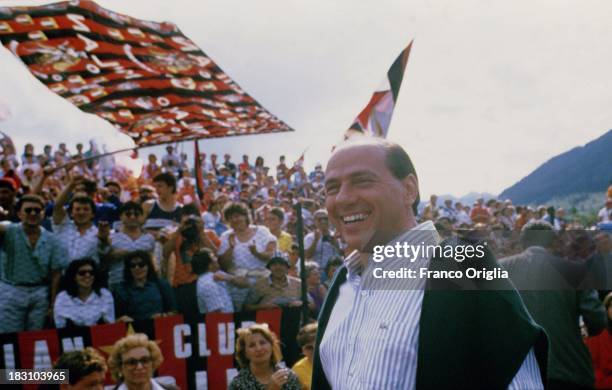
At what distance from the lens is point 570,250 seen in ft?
14.2

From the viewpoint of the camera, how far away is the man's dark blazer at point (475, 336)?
1727 mm

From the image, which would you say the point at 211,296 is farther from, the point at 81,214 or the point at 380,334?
the point at 380,334

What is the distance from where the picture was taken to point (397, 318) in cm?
192

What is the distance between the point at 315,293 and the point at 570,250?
2898mm

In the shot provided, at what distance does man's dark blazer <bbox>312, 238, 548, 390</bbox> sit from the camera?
1727 millimetres

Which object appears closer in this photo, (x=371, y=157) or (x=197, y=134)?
(x=371, y=157)

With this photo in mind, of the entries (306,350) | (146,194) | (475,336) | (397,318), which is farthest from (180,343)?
(475,336)

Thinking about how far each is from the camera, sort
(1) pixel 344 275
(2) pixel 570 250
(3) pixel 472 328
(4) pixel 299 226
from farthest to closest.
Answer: (4) pixel 299 226, (2) pixel 570 250, (1) pixel 344 275, (3) pixel 472 328

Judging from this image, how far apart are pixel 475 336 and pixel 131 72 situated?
6.33 meters

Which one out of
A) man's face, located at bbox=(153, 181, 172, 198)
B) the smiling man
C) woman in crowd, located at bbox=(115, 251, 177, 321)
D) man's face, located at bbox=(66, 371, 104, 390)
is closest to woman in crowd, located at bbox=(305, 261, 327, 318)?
woman in crowd, located at bbox=(115, 251, 177, 321)

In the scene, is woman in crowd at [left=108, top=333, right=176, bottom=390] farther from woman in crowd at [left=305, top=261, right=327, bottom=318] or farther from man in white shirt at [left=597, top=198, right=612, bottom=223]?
man in white shirt at [left=597, top=198, right=612, bottom=223]

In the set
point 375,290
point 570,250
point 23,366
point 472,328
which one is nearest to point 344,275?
point 375,290

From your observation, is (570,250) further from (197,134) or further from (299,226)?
(197,134)

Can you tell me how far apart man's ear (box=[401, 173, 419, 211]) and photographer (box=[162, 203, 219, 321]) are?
4.01 metres
